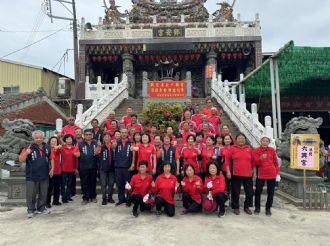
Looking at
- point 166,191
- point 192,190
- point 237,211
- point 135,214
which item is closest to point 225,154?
point 192,190

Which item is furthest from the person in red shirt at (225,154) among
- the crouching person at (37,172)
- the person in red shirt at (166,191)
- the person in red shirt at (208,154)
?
the crouching person at (37,172)

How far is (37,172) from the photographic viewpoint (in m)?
5.24

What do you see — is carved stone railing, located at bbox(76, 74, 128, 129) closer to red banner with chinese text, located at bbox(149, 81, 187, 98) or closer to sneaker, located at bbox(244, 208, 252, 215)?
red banner with chinese text, located at bbox(149, 81, 187, 98)

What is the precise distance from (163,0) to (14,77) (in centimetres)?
1101

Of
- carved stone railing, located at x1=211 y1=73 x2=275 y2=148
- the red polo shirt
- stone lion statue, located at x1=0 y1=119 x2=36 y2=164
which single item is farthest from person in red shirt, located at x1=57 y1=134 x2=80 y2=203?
carved stone railing, located at x1=211 y1=73 x2=275 y2=148

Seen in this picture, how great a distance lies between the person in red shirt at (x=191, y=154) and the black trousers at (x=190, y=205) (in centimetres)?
57

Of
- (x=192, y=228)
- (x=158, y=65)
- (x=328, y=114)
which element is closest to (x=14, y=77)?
(x=158, y=65)

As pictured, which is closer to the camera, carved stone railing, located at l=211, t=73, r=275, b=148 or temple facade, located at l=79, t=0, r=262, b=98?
carved stone railing, located at l=211, t=73, r=275, b=148

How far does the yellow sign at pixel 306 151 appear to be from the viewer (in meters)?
5.79

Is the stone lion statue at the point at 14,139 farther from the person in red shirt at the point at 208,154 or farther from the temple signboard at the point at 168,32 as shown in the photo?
the temple signboard at the point at 168,32

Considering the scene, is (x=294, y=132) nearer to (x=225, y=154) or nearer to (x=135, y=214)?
(x=225, y=154)

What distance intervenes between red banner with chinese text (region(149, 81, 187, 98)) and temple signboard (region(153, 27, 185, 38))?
16.6 feet

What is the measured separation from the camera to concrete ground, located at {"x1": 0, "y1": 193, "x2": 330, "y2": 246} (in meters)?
4.05

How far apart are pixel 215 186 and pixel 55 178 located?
10.0 ft
